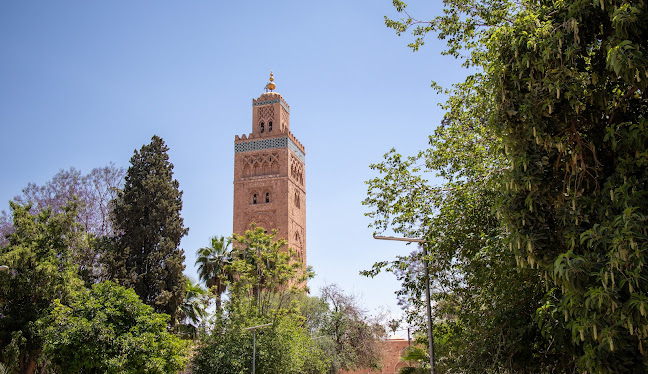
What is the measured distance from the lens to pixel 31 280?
19.5 m

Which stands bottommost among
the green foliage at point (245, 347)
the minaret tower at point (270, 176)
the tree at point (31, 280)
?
the green foliage at point (245, 347)

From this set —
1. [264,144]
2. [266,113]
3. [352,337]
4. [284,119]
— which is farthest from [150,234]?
[284,119]

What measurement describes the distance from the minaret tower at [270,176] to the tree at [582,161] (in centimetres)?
3916

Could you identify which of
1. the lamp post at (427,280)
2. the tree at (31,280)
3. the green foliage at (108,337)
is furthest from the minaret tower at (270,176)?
the lamp post at (427,280)

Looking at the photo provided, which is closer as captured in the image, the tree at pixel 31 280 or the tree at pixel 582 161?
the tree at pixel 582 161

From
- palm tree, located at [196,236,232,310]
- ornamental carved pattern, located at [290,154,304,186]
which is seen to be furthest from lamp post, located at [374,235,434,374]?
ornamental carved pattern, located at [290,154,304,186]

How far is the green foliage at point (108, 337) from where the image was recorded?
17188 mm

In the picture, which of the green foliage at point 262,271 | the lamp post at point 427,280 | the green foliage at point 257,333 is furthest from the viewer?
the green foliage at point 262,271

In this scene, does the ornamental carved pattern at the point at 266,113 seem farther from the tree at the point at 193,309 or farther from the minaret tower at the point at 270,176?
the tree at the point at 193,309

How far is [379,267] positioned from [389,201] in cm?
140

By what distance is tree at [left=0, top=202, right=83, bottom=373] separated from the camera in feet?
63.1

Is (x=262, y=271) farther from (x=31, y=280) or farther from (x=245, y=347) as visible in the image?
(x=31, y=280)

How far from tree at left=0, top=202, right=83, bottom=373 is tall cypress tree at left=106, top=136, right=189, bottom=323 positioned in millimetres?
3894

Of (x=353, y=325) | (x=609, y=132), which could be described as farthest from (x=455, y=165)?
(x=353, y=325)
